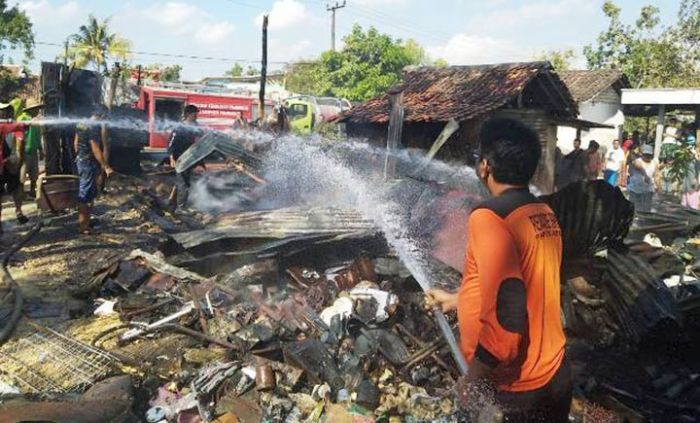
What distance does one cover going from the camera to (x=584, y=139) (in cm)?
2711

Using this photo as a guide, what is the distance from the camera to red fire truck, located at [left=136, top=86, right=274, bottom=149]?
69.0ft

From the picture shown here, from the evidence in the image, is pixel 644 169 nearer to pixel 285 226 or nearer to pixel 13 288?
pixel 285 226

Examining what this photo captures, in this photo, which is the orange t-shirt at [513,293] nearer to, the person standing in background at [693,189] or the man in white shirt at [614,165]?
the person standing in background at [693,189]

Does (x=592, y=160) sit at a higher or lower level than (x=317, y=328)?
higher

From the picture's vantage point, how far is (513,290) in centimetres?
189

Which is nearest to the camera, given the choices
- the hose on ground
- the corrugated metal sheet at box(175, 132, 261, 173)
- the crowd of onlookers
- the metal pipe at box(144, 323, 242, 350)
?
the metal pipe at box(144, 323, 242, 350)

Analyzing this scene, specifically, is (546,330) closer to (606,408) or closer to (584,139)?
(606,408)

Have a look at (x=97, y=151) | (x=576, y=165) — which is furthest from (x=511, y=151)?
(x=576, y=165)

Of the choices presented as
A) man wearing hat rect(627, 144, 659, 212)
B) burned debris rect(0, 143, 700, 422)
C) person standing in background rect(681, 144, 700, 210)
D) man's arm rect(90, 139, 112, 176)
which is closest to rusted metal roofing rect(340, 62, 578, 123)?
man wearing hat rect(627, 144, 659, 212)

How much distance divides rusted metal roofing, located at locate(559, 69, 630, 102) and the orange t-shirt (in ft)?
83.9

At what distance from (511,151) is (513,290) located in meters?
0.52

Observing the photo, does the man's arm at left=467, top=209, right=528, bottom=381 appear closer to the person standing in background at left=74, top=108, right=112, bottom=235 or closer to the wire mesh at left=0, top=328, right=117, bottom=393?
the wire mesh at left=0, top=328, right=117, bottom=393

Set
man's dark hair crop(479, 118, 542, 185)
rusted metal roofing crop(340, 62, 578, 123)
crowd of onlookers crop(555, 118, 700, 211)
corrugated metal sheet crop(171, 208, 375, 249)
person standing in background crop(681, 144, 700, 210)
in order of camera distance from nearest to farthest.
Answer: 1. man's dark hair crop(479, 118, 542, 185)
2. corrugated metal sheet crop(171, 208, 375, 249)
3. crowd of onlookers crop(555, 118, 700, 211)
4. person standing in background crop(681, 144, 700, 210)
5. rusted metal roofing crop(340, 62, 578, 123)

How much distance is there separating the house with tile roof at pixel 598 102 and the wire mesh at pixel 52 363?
25084 millimetres
